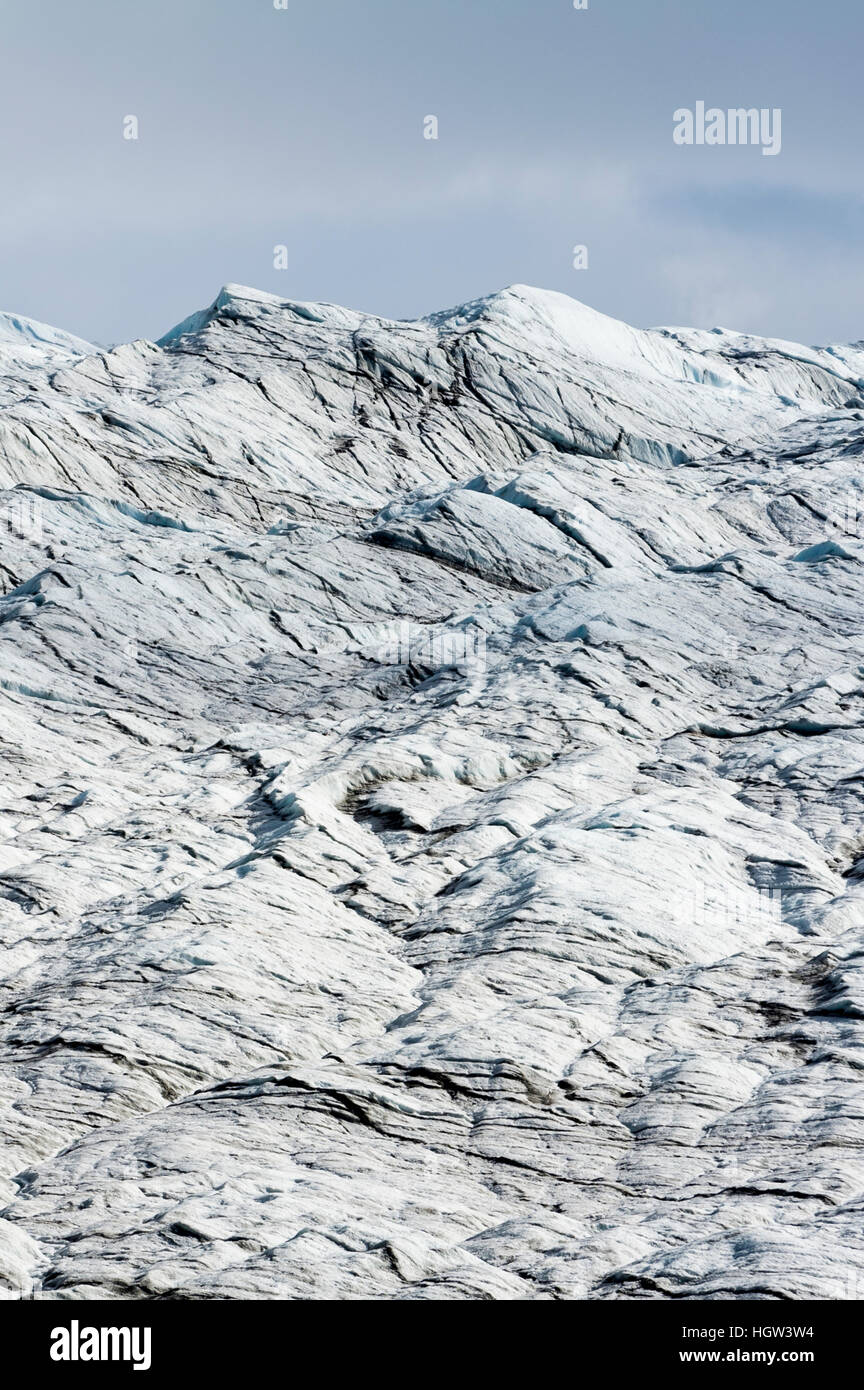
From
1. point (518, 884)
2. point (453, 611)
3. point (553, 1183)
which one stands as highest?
point (453, 611)

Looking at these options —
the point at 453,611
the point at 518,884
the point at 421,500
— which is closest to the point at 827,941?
the point at 518,884

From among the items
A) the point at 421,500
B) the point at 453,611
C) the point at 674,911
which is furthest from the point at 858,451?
the point at 674,911

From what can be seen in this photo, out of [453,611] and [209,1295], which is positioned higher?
[453,611]

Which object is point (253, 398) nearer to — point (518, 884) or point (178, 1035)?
point (518, 884)

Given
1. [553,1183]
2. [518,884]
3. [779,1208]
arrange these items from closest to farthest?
[779,1208] < [553,1183] < [518,884]

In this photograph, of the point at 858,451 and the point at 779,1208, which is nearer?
the point at 779,1208

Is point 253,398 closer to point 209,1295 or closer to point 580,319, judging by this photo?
point 580,319
